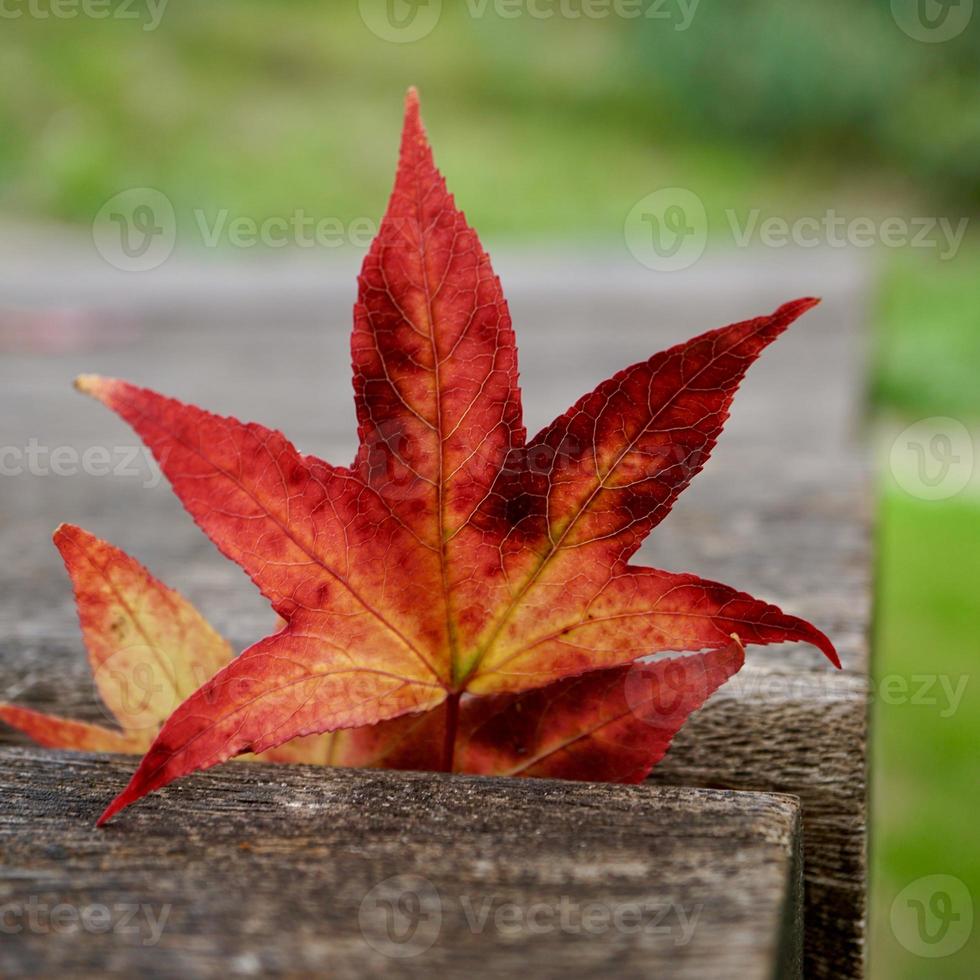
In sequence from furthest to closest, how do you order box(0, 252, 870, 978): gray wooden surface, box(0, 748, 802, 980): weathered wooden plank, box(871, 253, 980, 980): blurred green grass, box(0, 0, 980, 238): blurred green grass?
1. box(0, 0, 980, 238): blurred green grass
2. box(871, 253, 980, 980): blurred green grass
3. box(0, 252, 870, 978): gray wooden surface
4. box(0, 748, 802, 980): weathered wooden plank

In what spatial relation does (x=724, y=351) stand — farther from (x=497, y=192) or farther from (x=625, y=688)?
(x=497, y=192)

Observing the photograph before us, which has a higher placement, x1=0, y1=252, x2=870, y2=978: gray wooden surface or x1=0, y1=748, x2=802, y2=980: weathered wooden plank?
x1=0, y1=252, x2=870, y2=978: gray wooden surface

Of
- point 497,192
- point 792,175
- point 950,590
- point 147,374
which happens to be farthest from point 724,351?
point 792,175

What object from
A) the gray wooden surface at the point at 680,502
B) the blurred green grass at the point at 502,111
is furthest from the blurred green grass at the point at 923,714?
the blurred green grass at the point at 502,111

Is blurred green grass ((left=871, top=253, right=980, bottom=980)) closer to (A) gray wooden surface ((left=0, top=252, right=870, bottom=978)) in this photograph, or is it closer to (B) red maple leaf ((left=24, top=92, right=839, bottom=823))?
(A) gray wooden surface ((left=0, top=252, right=870, bottom=978))

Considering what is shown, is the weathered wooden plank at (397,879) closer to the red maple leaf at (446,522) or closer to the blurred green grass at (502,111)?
the red maple leaf at (446,522)

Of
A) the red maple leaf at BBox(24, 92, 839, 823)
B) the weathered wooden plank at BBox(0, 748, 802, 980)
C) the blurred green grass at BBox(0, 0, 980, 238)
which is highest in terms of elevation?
the blurred green grass at BBox(0, 0, 980, 238)

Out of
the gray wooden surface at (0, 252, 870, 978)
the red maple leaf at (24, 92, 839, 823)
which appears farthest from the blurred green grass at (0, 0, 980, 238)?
the red maple leaf at (24, 92, 839, 823)
